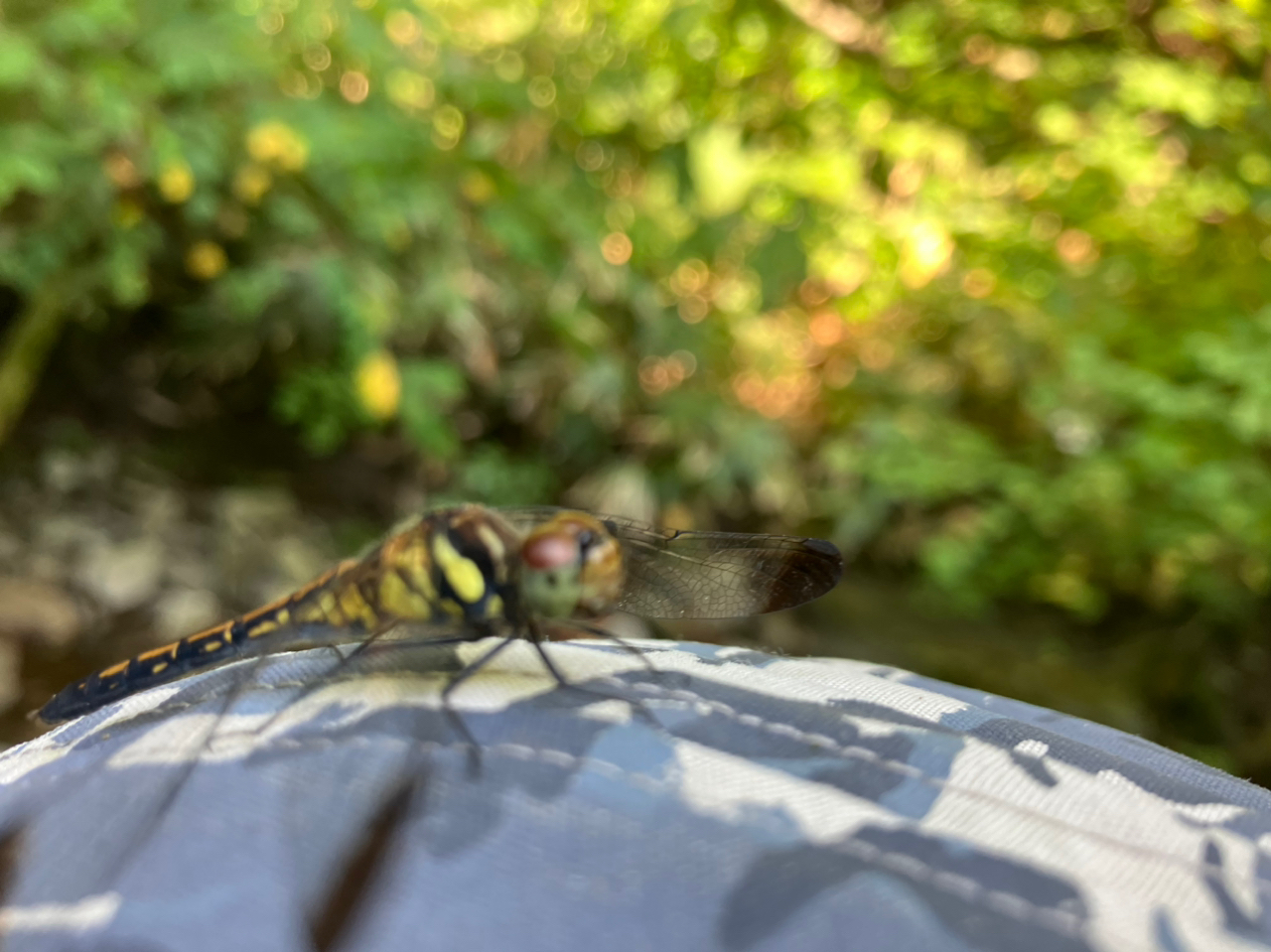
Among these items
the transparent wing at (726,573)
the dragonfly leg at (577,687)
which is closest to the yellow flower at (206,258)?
the transparent wing at (726,573)

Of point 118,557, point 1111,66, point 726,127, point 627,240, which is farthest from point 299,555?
point 1111,66

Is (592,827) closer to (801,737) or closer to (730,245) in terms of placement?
(801,737)

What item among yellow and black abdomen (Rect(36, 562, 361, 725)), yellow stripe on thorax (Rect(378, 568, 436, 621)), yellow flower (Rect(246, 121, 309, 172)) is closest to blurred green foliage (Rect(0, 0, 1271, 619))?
yellow flower (Rect(246, 121, 309, 172))

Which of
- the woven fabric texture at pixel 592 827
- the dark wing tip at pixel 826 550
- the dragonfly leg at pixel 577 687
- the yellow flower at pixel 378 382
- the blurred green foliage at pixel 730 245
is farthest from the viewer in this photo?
the yellow flower at pixel 378 382

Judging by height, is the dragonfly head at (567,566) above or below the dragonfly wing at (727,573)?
above

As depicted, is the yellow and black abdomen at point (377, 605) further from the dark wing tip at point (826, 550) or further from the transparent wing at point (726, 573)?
the dark wing tip at point (826, 550)

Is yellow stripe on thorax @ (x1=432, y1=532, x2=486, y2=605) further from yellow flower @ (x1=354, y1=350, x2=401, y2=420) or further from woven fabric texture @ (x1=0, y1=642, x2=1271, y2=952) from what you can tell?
yellow flower @ (x1=354, y1=350, x2=401, y2=420)

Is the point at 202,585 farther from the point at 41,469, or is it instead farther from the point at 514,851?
the point at 514,851
